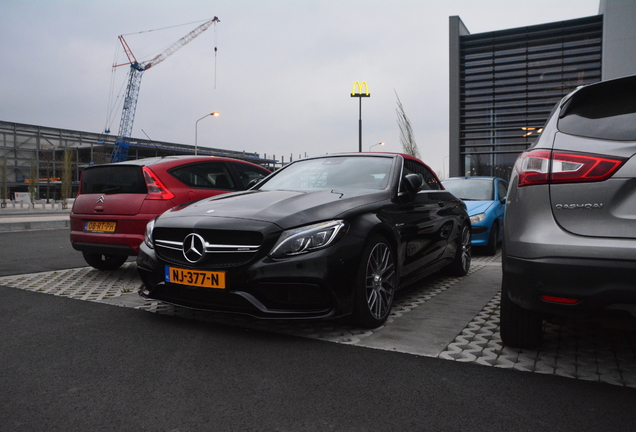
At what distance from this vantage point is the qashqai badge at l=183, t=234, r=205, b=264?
3429mm

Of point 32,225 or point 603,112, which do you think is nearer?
point 603,112

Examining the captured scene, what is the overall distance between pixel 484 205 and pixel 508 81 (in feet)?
54.1

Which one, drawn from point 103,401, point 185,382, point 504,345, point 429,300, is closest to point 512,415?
point 504,345

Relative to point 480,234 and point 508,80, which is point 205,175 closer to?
point 480,234

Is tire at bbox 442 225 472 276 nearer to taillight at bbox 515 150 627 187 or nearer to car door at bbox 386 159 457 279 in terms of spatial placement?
car door at bbox 386 159 457 279

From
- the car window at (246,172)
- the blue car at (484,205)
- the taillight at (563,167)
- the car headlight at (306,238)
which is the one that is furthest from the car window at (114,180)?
the blue car at (484,205)

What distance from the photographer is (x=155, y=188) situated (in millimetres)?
5461

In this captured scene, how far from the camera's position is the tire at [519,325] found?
10.1 ft

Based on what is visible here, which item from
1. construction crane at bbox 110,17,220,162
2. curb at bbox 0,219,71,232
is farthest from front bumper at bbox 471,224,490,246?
construction crane at bbox 110,17,220,162

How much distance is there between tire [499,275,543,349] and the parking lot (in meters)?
0.07

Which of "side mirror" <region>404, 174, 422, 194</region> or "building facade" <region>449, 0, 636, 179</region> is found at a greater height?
"building facade" <region>449, 0, 636, 179</region>

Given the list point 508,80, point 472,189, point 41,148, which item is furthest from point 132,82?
point 472,189

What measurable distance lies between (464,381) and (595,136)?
4.77 feet

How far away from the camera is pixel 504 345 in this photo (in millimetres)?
3268
